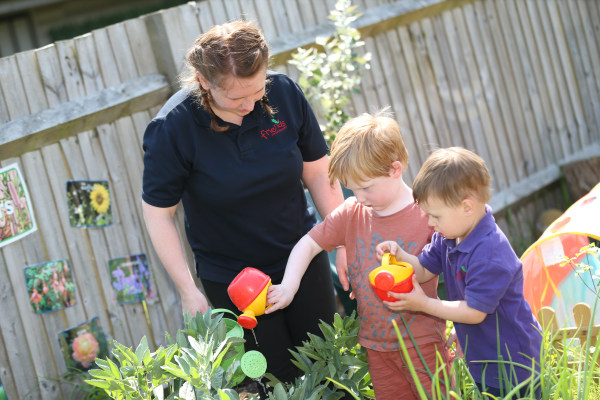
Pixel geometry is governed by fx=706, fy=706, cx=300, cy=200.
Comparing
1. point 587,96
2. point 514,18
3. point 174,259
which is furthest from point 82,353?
point 587,96

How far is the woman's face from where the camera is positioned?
226 centimetres

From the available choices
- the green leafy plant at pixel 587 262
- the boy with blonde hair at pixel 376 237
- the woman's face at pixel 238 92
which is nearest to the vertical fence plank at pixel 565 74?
the green leafy plant at pixel 587 262

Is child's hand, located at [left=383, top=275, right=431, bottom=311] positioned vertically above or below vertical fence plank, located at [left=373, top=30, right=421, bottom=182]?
below

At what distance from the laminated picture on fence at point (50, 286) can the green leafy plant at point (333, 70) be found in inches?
64.0

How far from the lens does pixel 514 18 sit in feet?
18.4

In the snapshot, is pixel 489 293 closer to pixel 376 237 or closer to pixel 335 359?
pixel 376 237

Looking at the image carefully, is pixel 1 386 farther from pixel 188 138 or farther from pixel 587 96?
pixel 587 96

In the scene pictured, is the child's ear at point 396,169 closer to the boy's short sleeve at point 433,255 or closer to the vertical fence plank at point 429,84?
the boy's short sleeve at point 433,255

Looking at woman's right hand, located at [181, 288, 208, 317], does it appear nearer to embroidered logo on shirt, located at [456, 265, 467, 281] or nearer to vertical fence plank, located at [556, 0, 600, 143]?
embroidered logo on shirt, located at [456, 265, 467, 281]

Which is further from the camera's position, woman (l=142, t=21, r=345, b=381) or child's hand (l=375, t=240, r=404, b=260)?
woman (l=142, t=21, r=345, b=381)

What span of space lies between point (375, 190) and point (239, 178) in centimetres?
54

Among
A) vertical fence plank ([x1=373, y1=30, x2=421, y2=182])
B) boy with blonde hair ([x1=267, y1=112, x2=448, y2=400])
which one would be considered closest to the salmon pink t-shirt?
boy with blonde hair ([x1=267, y1=112, x2=448, y2=400])

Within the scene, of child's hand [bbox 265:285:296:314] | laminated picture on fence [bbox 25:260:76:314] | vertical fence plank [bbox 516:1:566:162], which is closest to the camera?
child's hand [bbox 265:285:296:314]

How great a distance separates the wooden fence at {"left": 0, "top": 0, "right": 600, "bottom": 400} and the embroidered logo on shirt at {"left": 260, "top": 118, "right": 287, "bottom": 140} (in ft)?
4.03
